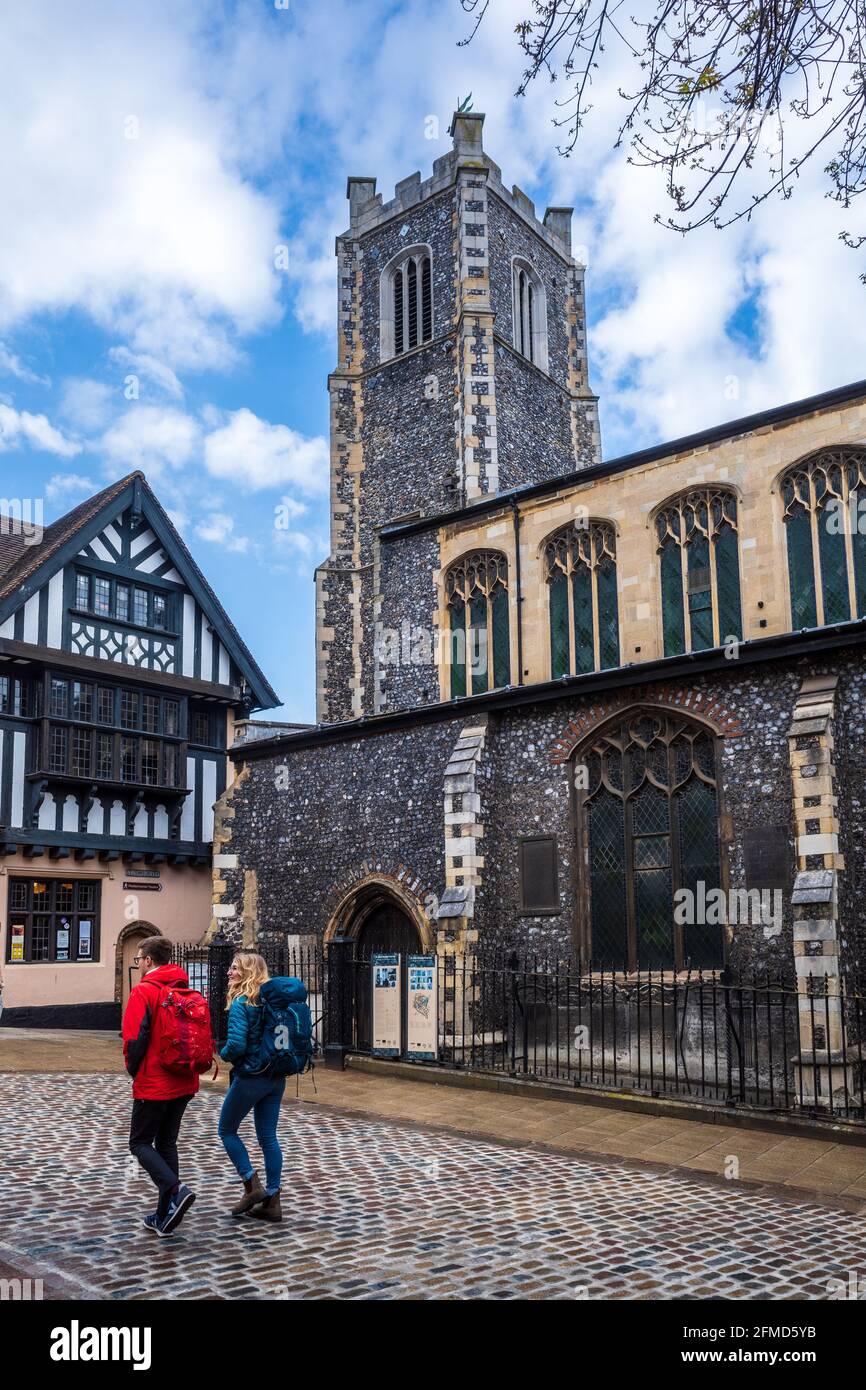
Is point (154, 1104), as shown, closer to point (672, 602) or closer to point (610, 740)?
point (610, 740)

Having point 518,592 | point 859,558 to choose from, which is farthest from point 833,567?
point 518,592

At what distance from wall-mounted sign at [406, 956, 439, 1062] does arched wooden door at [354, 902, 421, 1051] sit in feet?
5.72

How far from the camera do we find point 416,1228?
6.94 meters

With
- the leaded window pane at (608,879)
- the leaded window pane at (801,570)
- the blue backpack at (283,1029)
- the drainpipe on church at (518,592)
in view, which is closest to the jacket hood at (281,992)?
the blue backpack at (283,1029)

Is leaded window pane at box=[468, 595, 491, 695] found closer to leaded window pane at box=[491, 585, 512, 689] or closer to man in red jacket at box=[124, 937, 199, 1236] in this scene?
leaded window pane at box=[491, 585, 512, 689]

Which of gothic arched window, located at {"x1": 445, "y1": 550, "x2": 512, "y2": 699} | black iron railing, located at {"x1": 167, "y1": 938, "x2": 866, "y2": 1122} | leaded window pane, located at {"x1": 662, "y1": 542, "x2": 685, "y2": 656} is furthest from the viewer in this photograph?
gothic arched window, located at {"x1": 445, "y1": 550, "x2": 512, "y2": 699}

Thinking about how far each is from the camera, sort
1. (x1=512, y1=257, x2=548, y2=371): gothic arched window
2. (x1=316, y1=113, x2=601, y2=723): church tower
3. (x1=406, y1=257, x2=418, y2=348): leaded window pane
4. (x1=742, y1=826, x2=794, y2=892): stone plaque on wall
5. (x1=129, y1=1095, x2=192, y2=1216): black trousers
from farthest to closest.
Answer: (x1=512, y1=257, x2=548, y2=371): gothic arched window
(x1=406, y1=257, x2=418, y2=348): leaded window pane
(x1=316, y1=113, x2=601, y2=723): church tower
(x1=742, y1=826, x2=794, y2=892): stone plaque on wall
(x1=129, y1=1095, x2=192, y2=1216): black trousers

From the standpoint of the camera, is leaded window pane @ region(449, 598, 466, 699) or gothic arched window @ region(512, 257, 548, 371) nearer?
leaded window pane @ region(449, 598, 466, 699)

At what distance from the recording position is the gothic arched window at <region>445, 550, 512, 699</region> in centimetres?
2011

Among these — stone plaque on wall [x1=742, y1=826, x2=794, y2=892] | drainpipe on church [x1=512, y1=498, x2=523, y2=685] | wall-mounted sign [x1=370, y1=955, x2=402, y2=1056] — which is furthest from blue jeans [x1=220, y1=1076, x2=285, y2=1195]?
drainpipe on church [x1=512, y1=498, x2=523, y2=685]

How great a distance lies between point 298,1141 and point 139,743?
14358 mm

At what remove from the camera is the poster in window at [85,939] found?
21984 mm
